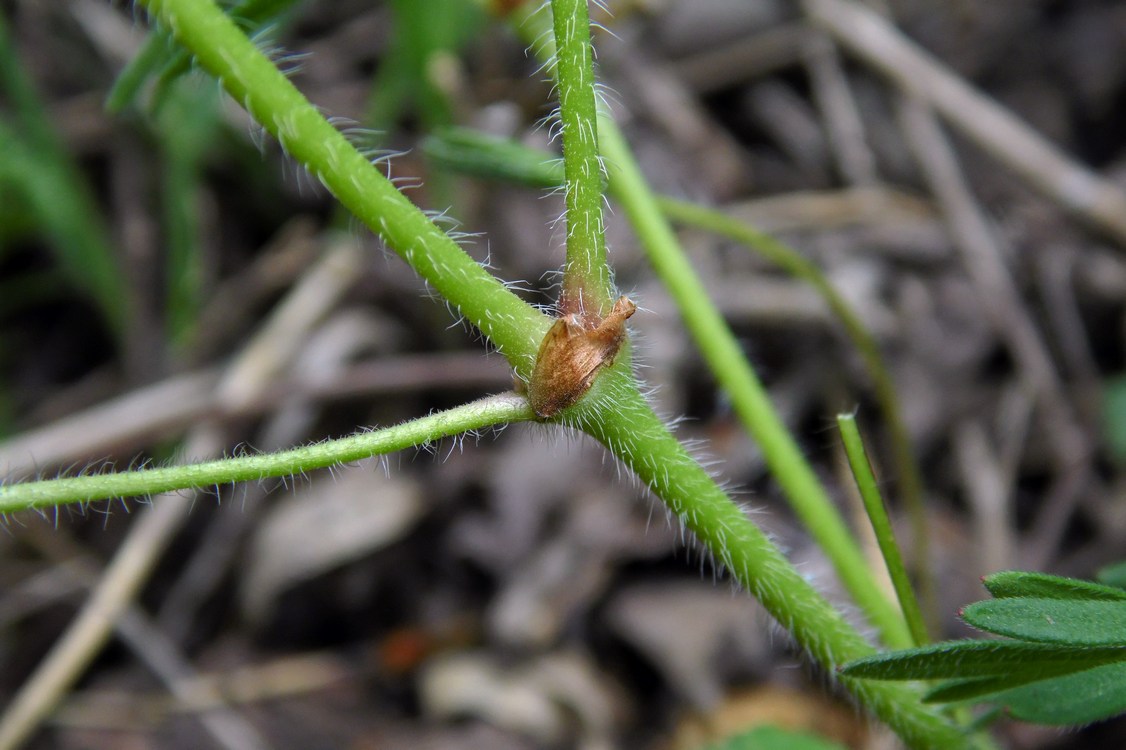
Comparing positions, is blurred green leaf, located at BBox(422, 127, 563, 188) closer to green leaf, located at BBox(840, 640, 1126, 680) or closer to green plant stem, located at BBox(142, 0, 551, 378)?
green plant stem, located at BBox(142, 0, 551, 378)

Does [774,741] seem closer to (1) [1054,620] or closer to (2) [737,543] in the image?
(2) [737,543]

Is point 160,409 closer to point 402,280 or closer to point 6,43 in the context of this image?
point 402,280

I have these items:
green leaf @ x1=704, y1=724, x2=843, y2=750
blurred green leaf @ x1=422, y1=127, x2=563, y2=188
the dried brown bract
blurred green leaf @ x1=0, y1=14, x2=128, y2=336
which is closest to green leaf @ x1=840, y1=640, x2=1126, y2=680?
the dried brown bract

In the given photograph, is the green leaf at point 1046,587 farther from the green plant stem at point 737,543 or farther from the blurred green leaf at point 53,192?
the blurred green leaf at point 53,192

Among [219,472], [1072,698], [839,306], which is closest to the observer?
[219,472]

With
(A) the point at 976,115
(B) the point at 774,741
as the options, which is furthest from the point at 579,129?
(A) the point at 976,115

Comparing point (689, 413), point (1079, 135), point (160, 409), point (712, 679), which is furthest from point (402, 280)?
point (1079, 135)

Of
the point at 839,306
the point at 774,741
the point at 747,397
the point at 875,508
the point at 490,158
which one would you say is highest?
the point at 490,158

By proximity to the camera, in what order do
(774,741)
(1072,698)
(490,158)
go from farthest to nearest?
(774,741) → (490,158) → (1072,698)
